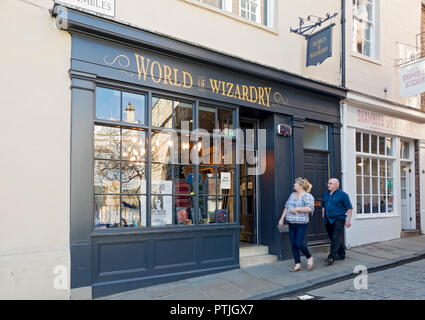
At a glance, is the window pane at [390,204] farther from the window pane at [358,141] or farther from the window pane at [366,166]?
the window pane at [358,141]

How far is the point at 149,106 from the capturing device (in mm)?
5898

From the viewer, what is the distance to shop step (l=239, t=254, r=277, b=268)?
6987 millimetres

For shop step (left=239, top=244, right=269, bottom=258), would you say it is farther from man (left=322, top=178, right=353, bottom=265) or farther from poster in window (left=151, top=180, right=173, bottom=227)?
poster in window (left=151, top=180, right=173, bottom=227)

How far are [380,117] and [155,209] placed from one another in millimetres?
7420

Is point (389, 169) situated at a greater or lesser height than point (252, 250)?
greater

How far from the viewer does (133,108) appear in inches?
230

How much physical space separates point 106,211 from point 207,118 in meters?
2.59

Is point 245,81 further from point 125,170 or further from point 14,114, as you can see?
point 14,114

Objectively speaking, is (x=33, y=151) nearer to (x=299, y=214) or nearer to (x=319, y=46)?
(x=299, y=214)

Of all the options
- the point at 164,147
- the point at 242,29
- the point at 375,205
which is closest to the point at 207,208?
the point at 164,147

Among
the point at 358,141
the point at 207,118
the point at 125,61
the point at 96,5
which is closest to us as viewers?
the point at 96,5

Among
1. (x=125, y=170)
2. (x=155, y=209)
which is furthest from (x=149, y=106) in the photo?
(x=155, y=209)

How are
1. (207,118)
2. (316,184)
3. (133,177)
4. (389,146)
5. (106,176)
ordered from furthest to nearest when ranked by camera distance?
(389,146) < (316,184) < (207,118) < (133,177) < (106,176)

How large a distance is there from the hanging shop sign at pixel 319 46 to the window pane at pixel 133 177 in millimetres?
4604
